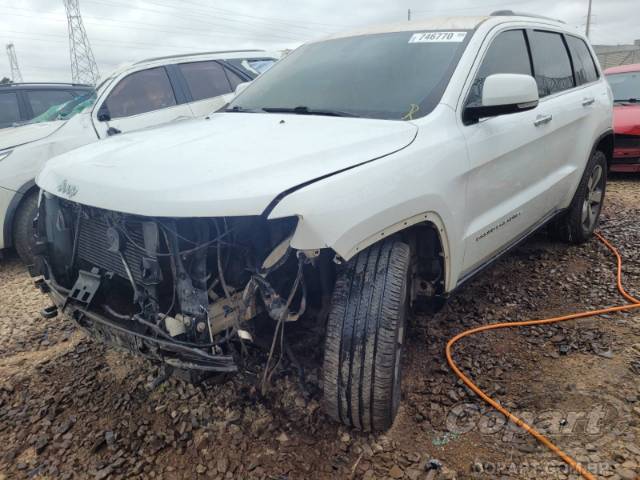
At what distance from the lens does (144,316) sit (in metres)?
2.00

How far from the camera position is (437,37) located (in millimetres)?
2768

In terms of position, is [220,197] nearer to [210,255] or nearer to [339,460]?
[210,255]

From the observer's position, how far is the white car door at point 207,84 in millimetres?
5426

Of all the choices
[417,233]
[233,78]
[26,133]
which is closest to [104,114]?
[26,133]

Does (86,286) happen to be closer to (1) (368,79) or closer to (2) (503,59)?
(1) (368,79)

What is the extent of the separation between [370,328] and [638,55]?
2746 centimetres

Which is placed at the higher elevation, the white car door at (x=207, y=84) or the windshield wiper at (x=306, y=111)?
the windshield wiper at (x=306, y=111)

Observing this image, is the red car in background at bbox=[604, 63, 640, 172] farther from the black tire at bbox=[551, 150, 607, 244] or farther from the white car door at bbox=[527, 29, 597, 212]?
the white car door at bbox=[527, 29, 597, 212]

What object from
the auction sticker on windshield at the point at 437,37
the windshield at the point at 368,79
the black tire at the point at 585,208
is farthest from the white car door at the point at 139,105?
the black tire at the point at 585,208

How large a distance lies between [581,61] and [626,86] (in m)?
3.95

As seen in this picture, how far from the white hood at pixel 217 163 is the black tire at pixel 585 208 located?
236cm

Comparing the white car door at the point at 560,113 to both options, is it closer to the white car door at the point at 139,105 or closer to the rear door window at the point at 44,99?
the white car door at the point at 139,105

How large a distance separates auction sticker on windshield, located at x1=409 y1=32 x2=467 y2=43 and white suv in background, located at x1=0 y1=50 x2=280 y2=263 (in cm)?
296

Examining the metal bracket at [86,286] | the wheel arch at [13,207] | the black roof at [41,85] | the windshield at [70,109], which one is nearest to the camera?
the metal bracket at [86,286]
